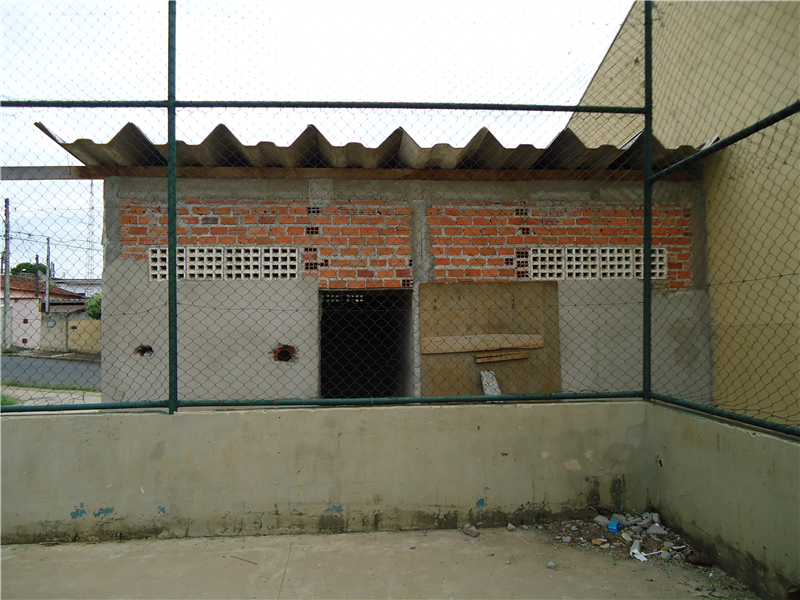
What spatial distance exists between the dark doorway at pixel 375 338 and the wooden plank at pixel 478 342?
33 centimetres

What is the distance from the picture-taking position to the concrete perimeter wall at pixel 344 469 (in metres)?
2.62

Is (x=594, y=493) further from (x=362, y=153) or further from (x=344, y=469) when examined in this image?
(x=362, y=153)

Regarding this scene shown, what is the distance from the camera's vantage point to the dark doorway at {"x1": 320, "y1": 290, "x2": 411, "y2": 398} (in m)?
4.44

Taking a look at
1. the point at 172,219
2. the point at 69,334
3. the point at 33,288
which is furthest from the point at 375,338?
the point at 33,288

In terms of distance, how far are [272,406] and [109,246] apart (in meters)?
2.06

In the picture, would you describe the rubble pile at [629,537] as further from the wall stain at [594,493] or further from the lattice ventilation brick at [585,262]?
the lattice ventilation brick at [585,262]

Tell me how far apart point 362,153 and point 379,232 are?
0.65m

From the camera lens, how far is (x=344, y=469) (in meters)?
2.74

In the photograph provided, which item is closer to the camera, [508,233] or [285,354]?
[285,354]

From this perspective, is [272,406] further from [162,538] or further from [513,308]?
[513,308]

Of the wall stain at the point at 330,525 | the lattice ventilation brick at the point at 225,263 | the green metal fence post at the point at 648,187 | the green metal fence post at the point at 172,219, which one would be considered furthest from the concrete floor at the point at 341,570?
the lattice ventilation brick at the point at 225,263

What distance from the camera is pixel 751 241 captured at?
3496 millimetres

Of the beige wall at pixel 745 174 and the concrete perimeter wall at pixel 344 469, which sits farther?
the beige wall at pixel 745 174

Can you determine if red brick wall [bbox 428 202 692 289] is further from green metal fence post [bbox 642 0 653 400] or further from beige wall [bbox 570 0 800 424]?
green metal fence post [bbox 642 0 653 400]
